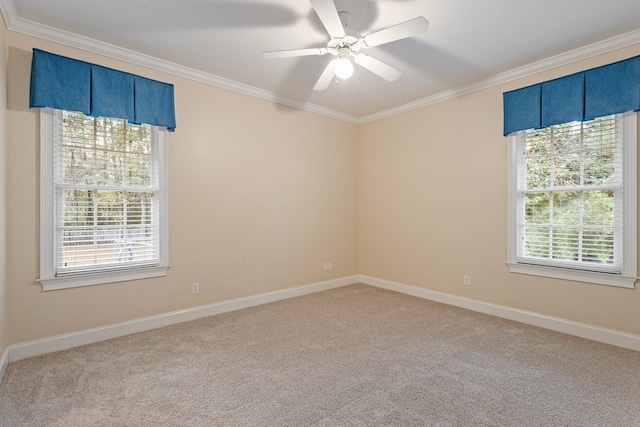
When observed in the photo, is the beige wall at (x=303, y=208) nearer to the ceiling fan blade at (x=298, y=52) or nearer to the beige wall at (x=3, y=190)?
the beige wall at (x=3, y=190)

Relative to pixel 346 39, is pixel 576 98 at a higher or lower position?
lower

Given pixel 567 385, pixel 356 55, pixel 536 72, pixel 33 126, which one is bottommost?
pixel 567 385

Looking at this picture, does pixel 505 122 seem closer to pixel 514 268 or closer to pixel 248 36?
pixel 514 268

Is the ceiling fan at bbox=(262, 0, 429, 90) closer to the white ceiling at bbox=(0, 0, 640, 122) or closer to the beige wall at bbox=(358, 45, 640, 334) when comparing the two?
the white ceiling at bbox=(0, 0, 640, 122)

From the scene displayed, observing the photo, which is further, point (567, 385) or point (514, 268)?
point (514, 268)

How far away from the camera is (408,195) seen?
4.69 m

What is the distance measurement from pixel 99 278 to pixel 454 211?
399 cm

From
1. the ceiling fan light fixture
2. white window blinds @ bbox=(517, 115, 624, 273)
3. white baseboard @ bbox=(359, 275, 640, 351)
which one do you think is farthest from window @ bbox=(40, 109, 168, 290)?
white window blinds @ bbox=(517, 115, 624, 273)

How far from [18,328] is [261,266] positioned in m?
2.32

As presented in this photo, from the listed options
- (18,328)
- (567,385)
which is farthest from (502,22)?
(18,328)

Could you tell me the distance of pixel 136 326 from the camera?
3234mm

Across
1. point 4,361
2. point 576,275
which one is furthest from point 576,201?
point 4,361

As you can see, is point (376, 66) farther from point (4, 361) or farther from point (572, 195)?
point (4, 361)

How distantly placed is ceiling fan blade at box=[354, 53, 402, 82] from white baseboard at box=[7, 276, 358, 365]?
2948 millimetres
